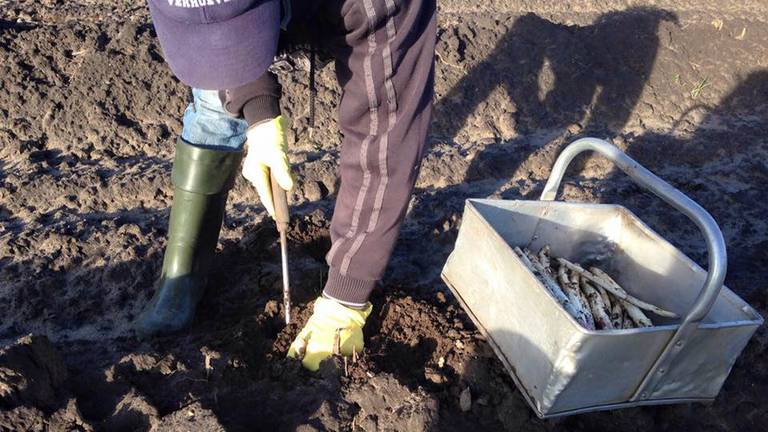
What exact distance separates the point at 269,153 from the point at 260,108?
5.9 inches

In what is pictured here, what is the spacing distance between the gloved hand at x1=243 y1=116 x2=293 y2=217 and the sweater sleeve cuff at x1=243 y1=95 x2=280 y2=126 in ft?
0.09

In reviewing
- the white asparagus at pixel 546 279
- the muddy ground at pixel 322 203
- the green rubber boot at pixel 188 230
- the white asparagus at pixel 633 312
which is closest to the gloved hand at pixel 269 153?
the green rubber boot at pixel 188 230

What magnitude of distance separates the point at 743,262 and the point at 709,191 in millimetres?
588

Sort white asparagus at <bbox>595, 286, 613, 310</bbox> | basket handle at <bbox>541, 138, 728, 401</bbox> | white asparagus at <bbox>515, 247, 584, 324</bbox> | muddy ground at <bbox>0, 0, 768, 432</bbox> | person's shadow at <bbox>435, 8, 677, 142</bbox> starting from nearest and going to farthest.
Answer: basket handle at <bbox>541, 138, 728, 401</bbox> < muddy ground at <bbox>0, 0, 768, 432</bbox> < white asparagus at <bbox>515, 247, 584, 324</bbox> < white asparagus at <bbox>595, 286, 613, 310</bbox> < person's shadow at <bbox>435, 8, 677, 142</bbox>

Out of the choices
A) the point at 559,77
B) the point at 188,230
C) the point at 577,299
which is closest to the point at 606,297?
the point at 577,299

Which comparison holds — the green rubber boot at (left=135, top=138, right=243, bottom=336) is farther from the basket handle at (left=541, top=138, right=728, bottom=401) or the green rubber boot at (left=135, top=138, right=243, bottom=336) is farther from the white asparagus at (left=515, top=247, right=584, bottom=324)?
the basket handle at (left=541, top=138, right=728, bottom=401)

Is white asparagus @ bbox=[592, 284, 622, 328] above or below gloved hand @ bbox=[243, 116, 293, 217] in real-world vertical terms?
below

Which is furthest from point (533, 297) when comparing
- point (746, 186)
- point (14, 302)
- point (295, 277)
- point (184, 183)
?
point (746, 186)

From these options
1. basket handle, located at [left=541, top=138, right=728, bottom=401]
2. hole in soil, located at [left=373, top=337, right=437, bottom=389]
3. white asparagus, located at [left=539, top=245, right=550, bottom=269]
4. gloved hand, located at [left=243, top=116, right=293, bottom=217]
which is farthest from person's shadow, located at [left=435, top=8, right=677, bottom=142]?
basket handle, located at [left=541, top=138, right=728, bottom=401]

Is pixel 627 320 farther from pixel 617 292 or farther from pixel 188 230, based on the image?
Answer: pixel 188 230

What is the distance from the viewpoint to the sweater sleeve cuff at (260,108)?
2.20 m

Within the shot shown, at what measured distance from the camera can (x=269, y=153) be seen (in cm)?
220

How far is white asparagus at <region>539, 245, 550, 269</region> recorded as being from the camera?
8.19 feet

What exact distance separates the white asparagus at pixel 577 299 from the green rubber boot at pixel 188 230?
128cm
